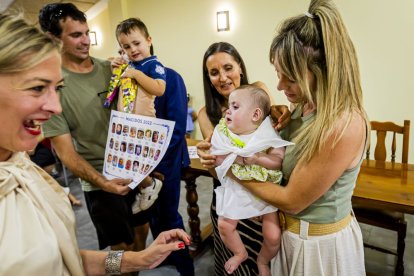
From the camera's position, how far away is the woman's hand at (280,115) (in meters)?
1.28

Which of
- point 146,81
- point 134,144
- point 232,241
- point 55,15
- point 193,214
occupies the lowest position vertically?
point 193,214

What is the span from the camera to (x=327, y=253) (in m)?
1.16

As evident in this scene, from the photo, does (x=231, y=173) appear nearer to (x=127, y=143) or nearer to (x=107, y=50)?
(x=127, y=143)

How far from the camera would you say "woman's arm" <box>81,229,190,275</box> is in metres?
1.07

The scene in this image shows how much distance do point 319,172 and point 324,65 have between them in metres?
0.36

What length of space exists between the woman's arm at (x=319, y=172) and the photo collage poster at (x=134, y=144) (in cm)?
56

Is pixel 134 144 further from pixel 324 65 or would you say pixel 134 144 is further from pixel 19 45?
pixel 324 65

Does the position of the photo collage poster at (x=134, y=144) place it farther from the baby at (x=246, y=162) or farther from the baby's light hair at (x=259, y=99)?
the baby's light hair at (x=259, y=99)

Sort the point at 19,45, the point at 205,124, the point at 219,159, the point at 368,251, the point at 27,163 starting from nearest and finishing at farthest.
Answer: the point at 19,45, the point at 27,163, the point at 219,159, the point at 205,124, the point at 368,251

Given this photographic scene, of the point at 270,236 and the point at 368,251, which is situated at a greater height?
the point at 270,236

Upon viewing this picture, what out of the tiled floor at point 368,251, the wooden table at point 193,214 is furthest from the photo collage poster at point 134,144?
the tiled floor at point 368,251

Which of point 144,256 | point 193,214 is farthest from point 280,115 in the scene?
point 193,214

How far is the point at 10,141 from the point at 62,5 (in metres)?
0.99

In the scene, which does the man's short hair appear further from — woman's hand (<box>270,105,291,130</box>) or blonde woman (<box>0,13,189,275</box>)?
woman's hand (<box>270,105,291,130</box>)
